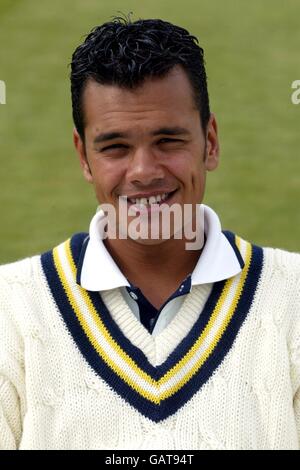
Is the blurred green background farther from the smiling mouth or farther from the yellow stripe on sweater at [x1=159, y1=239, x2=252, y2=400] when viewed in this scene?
the smiling mouth

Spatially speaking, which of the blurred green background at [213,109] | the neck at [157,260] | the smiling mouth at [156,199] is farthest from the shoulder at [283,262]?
the blurred green background at [213,109]

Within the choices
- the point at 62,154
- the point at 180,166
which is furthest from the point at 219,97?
the point at 180,166

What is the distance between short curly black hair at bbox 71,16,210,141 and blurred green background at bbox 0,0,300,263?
2.51m

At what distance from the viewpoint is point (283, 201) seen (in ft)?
17.5

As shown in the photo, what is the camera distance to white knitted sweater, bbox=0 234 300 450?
7.95 ft

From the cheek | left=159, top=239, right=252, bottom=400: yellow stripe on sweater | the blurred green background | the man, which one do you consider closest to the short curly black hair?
the man

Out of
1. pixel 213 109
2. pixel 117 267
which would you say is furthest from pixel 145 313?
pixel 213 109

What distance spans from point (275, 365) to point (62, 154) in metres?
3.45

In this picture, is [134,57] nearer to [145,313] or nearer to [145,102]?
[145,102]

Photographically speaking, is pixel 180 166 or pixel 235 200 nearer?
Answer: pixel 180 166

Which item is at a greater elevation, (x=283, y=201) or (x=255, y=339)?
(x=283, y=201)

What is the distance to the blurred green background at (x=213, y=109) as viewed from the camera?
17.2 ft

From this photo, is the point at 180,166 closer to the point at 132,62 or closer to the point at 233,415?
the point at 132,62

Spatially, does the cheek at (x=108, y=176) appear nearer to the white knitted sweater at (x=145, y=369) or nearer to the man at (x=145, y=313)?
the man at (x=145, y=313)
